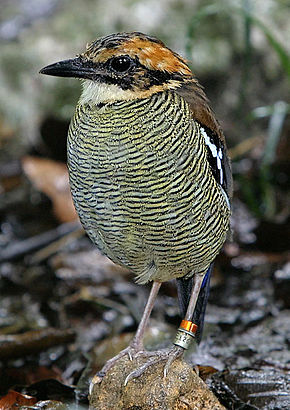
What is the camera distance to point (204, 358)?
4301 millimetres

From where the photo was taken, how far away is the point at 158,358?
12.0 feet

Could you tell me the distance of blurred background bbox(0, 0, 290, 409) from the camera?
4.40 metres

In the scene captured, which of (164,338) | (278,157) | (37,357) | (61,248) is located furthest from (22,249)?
(278,157)

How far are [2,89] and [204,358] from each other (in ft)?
13.2

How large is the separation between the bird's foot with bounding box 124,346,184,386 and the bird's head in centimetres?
132

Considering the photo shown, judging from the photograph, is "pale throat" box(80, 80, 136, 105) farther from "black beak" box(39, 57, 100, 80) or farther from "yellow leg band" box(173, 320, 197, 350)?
"yellow leg band" box(173, 320, 197, 350)

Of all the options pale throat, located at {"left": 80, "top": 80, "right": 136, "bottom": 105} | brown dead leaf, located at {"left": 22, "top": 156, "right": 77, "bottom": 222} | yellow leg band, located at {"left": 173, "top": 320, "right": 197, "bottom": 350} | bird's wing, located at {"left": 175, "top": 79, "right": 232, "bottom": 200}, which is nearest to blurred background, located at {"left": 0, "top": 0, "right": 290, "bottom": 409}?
brown dead leaf, located at {"left": 22, "top": 156, "right": 77, "bottom": 222}

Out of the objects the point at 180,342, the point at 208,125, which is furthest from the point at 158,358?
the point at 208,125

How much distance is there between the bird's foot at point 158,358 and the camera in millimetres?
3536

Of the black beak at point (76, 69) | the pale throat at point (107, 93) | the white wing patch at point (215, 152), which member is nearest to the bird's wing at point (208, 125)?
the white wing patch at point (215, 152)

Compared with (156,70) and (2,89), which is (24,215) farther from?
(156,70)

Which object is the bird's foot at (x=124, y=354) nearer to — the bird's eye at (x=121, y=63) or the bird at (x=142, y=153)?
the bird at (x=142, y=153)

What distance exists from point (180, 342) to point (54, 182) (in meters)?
2.93

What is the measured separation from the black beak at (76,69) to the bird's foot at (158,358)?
145 cm
